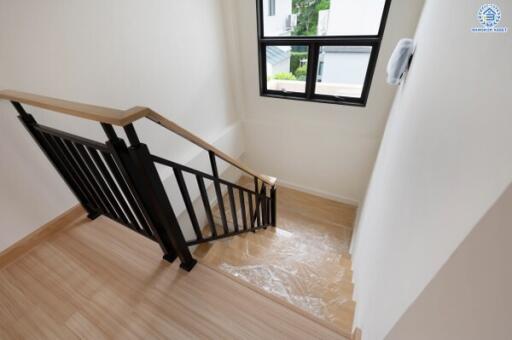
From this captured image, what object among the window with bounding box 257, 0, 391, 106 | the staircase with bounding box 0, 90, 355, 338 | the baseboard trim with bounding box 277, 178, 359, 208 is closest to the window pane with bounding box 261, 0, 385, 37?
the window with bounding box 257, 0, 391, 106

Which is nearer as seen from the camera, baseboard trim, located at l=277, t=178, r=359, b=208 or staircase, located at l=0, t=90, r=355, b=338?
staircase, located at l=0, t=90, r=355, b=338

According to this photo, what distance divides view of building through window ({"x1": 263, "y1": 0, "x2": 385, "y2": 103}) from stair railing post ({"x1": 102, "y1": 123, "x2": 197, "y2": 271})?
8.36 feet

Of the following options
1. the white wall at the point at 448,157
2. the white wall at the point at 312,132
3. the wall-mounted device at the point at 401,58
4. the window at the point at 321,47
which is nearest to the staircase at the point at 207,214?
the white wall at the point at 312,132

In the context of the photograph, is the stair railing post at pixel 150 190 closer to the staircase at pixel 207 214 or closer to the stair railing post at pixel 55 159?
the staircase at pixel 207 214

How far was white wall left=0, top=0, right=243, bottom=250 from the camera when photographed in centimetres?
125

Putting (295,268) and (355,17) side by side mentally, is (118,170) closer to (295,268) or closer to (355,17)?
(295,268)

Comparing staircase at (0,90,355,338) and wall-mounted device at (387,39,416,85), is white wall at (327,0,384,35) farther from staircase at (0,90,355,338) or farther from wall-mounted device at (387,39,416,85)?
staircase at (0,90,355,338)

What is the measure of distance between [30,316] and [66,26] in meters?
1.77

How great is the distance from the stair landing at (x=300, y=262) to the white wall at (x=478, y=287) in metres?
0.85

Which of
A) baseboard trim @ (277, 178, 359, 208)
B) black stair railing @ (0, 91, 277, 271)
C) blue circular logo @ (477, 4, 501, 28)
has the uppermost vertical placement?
blue circular logo @ (477, 4, 501, 28)

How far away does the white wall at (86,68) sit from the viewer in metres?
1.25

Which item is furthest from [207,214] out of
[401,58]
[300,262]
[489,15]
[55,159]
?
[401,58]

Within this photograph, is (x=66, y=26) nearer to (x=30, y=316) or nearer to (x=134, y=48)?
(x=134, y=48)

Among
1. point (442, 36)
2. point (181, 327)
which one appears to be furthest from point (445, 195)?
point (181, 327)
